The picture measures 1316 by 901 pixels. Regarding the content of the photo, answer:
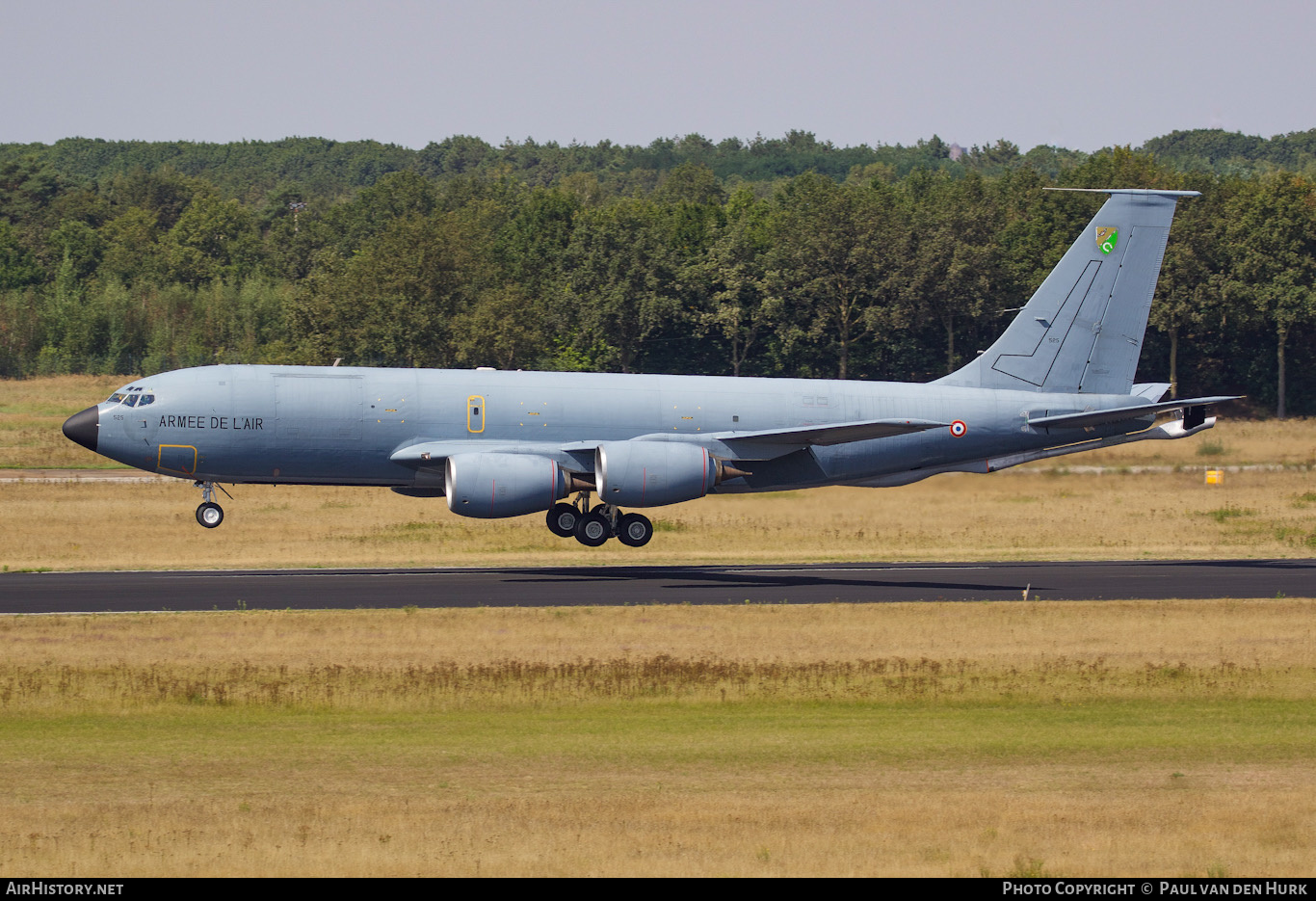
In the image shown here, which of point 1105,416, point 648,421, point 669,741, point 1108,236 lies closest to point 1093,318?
point 1108,236

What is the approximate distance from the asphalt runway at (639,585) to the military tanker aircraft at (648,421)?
2170 millimetres

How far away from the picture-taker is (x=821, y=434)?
39094mm

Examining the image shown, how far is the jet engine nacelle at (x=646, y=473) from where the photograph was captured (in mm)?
37594

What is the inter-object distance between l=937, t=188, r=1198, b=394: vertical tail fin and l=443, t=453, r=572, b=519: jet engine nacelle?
13.4m

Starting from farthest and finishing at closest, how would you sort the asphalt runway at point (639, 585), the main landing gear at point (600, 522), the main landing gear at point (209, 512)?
the main landing gear at point (600, 522)
the main landing gear at point (209, 512)
the asphalt runway at point (639, 585)

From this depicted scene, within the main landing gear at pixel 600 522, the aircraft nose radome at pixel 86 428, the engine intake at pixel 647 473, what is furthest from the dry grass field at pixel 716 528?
the engine intake at pixel 647 473

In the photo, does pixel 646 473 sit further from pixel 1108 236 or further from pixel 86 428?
pixel 1108 236

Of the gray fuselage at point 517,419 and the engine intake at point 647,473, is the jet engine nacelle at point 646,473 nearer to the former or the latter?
the engine intake at point 647,473

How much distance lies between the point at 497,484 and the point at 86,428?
10.9m

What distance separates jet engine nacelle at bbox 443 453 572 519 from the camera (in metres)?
36.4

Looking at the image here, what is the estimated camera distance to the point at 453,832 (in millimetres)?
16500

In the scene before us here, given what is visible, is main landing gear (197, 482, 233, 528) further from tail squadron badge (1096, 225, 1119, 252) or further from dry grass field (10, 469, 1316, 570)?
tail squadron badge (1096, 225, 1119, 252)

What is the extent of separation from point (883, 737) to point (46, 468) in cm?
5225
